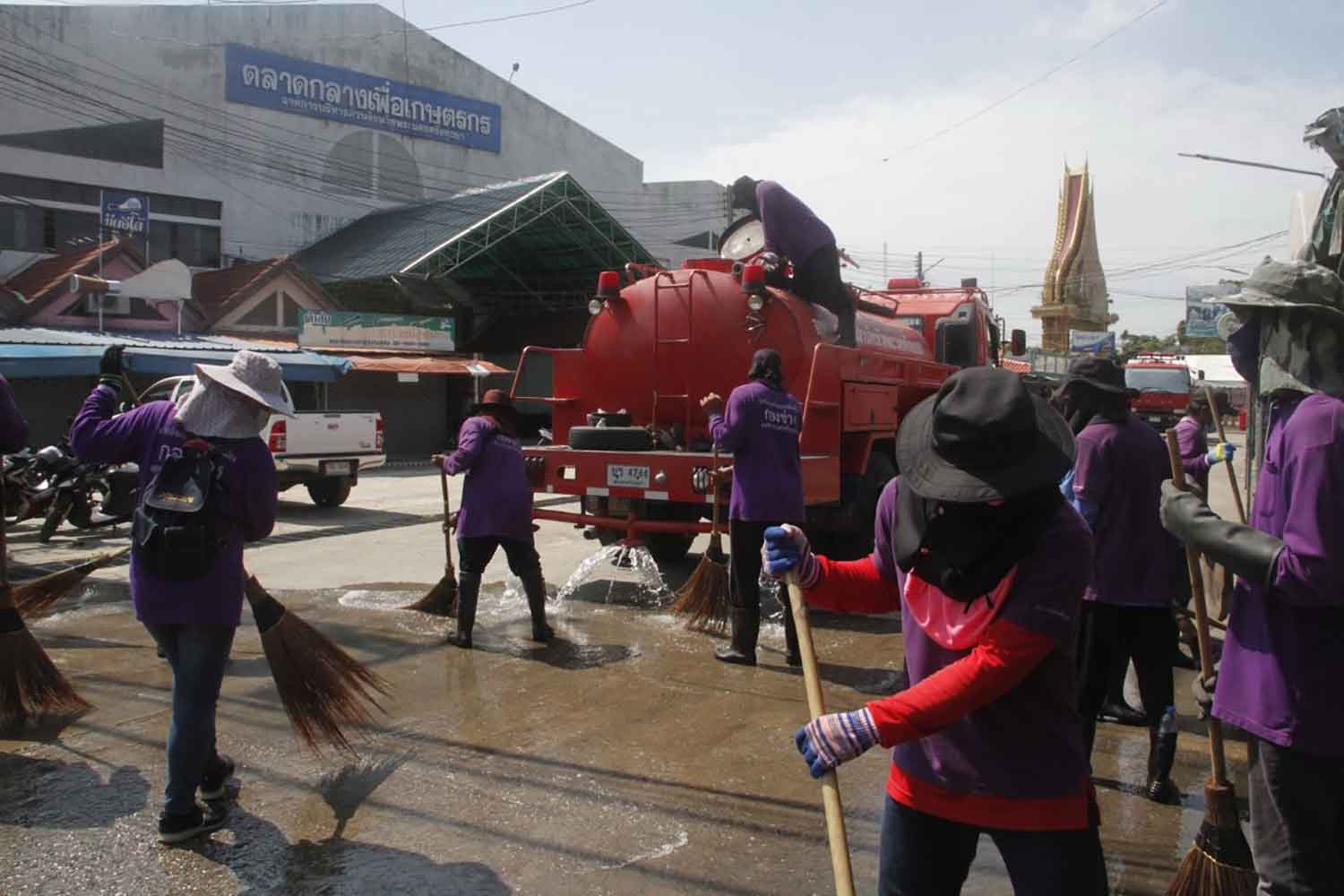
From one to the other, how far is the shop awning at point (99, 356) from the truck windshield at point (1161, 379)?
21.9 metres

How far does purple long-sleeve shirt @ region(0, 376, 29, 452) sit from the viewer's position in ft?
15.1

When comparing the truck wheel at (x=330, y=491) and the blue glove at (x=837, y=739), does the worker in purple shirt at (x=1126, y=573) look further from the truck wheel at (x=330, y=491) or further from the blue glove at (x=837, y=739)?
the truck wheel at (x=330, y=491)

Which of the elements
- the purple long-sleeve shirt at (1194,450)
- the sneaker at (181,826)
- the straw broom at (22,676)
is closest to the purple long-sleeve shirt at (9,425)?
the straw broom at (22,676)

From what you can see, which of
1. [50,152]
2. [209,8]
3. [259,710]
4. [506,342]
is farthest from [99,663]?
[209,8]

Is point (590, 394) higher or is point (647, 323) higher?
point (647, 323)

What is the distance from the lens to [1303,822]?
2.38 metres

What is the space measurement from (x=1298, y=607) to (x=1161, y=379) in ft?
97.3

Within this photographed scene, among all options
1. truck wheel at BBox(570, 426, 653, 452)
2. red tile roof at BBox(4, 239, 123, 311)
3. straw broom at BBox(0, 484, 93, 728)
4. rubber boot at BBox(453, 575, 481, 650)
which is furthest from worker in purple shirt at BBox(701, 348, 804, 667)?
red tile roof at BBox(4, 239, 123, 311)

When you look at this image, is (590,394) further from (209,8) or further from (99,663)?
(209,8)

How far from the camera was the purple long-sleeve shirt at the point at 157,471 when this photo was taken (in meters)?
3.68

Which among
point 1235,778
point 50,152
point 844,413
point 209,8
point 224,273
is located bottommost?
point 1235,778

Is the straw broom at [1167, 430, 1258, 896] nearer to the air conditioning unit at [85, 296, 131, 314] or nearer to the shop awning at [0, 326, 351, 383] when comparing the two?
the shop awning at [0, 326, 351, 383]

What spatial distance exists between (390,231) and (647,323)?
2154 cm

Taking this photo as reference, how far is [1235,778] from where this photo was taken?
4551 millimetres
